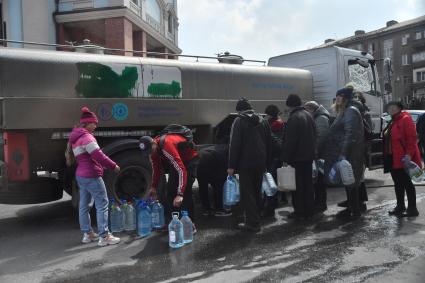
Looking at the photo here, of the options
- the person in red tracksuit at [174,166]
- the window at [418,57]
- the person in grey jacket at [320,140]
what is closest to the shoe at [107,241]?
the person in red tracksuit at [174,166]

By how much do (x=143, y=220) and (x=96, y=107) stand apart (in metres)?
1.79

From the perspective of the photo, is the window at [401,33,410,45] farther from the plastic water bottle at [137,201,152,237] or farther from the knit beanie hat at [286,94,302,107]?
the plastic water bottle at [137,201,152,237]

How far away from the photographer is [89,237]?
5.68 m

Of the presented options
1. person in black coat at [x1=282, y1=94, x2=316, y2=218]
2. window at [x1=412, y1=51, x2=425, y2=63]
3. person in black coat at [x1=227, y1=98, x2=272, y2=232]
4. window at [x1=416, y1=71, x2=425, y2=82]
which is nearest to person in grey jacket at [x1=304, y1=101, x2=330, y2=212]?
person in black coat at [x1=282, y1=94, x2=316, y2=218]

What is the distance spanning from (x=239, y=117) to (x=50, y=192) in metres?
3.00

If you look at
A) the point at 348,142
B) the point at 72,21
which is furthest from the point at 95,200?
the point at 72,21

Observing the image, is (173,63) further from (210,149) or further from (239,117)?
(239,117)

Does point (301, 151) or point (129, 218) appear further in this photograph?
point (301, 151)

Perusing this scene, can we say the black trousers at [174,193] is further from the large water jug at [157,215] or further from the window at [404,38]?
the window at [404,38]

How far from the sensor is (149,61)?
7.26 meters

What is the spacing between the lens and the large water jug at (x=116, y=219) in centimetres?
616

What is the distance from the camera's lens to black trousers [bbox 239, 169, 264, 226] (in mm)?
5887

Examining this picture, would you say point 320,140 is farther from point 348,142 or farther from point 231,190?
point 231,190

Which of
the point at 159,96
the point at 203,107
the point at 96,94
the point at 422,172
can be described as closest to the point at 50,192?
the point at 96,94
